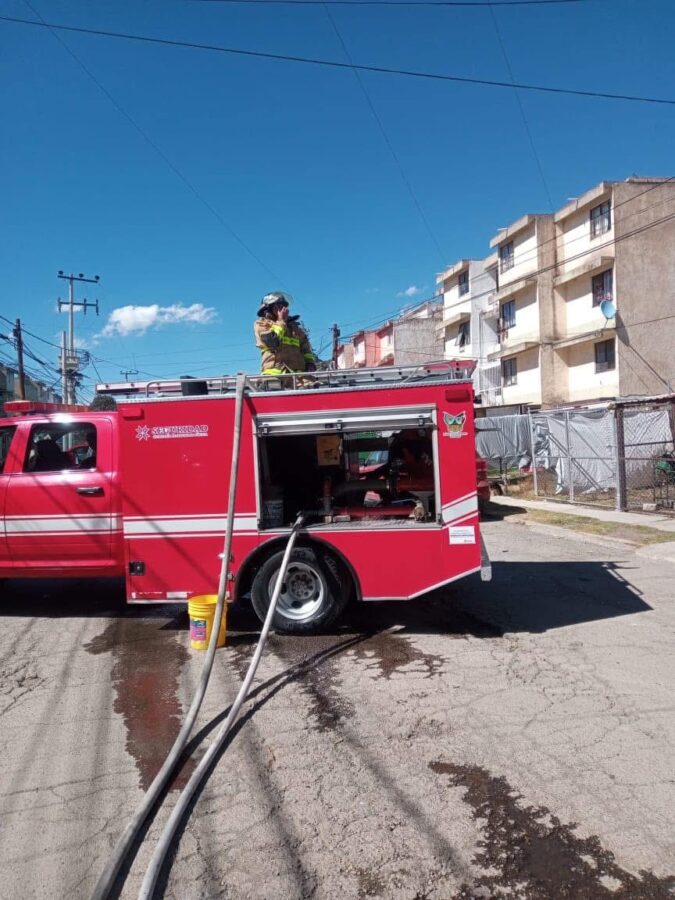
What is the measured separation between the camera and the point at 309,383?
20.7 ft

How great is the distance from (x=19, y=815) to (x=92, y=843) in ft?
1.71

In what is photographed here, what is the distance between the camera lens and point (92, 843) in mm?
2951

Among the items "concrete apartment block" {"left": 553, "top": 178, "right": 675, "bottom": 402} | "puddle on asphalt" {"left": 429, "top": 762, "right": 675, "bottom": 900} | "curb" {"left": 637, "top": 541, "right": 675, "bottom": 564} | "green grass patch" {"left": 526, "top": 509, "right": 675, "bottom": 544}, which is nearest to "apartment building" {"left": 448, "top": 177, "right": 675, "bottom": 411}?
"concrete apartment block" {"left": 553, "top": 178, "right": 675, "bottom": 402}

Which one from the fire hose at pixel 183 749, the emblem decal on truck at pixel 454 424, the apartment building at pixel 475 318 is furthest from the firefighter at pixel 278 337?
the apartment building at pixel 475 318

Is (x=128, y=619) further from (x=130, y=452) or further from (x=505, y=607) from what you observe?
(x=505, y=607)

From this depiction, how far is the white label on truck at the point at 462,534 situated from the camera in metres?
5.60

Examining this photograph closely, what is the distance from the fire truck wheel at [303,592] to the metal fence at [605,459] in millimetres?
8786

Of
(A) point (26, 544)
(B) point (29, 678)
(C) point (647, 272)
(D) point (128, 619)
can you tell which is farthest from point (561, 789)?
(C) point (647, 272)

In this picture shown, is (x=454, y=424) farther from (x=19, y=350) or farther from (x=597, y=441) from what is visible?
(x=19, y=350)

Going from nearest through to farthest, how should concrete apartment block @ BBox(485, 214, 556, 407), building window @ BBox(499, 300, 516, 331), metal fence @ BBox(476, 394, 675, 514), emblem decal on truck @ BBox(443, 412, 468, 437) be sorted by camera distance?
emblem decal on truck @ BBox(443, 412, 468, 437) < metal fence @ BBox(476, 394, 675, 514) < concrete apartment block @ BBox(485, 214, 556, 407) < building window @ BBox(499, 300, 516, 331)

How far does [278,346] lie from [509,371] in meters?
31.0

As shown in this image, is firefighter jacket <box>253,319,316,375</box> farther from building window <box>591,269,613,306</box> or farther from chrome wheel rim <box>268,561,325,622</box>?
building window <box>591,269,613,306</box>

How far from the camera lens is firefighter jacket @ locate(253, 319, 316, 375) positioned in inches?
270

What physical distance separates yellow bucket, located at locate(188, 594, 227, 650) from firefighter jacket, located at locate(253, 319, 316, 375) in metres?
2.50
